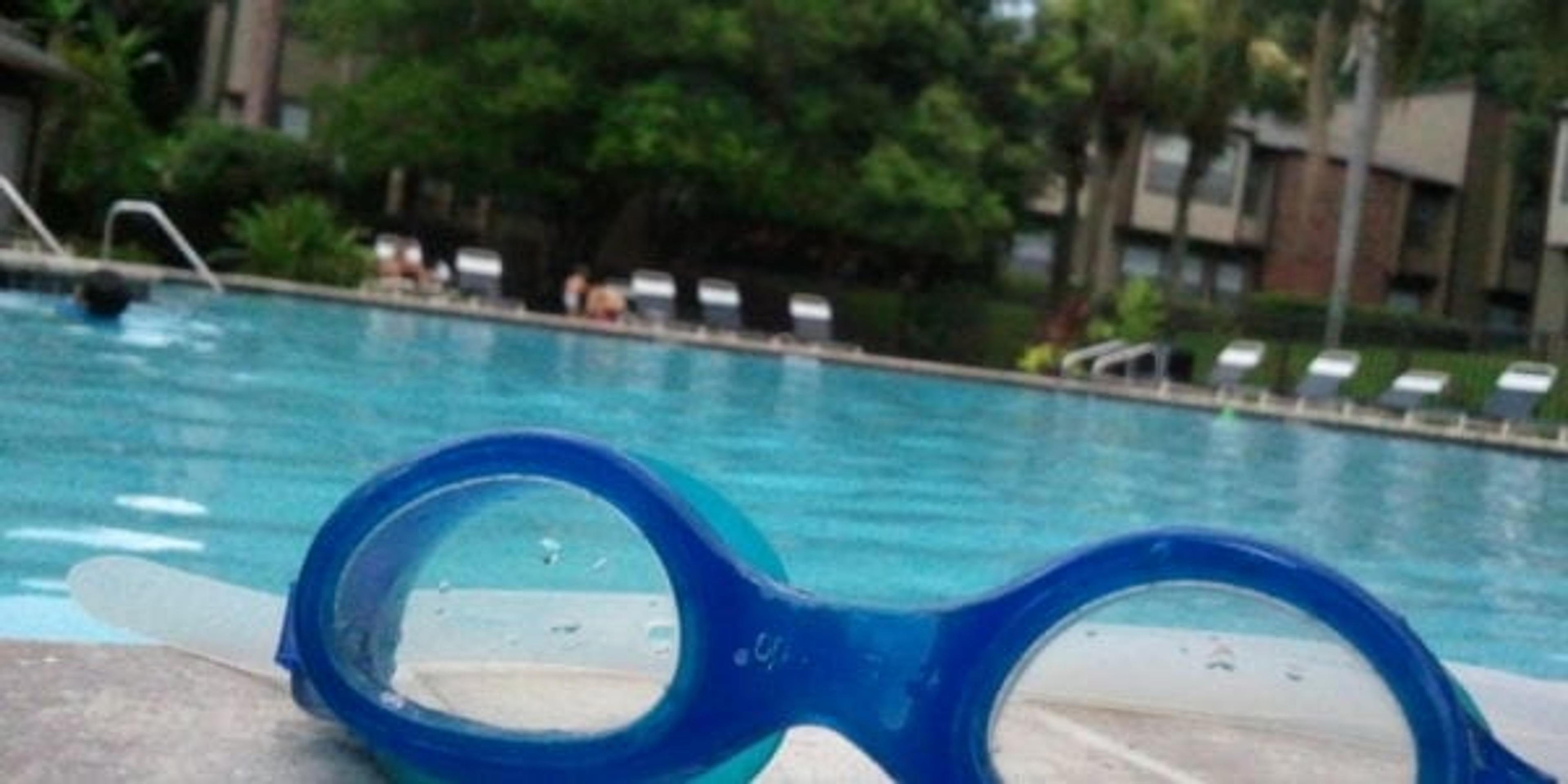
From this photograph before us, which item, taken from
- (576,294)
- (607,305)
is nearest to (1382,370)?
(607,305)

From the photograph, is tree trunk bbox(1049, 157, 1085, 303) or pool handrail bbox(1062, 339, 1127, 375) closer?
pool handrail bbox(1062, 339, 1127, 375)

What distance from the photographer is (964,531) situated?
984cm

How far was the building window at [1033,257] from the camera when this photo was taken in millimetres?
44625

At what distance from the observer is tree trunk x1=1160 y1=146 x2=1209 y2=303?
37656mm

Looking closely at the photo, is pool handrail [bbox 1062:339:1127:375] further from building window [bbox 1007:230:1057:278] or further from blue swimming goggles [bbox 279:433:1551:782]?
blue swimming goggles [bbox 279:433:1551:782]

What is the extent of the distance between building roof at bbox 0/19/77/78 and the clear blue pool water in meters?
5.10

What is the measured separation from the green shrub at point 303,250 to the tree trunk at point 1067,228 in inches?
522

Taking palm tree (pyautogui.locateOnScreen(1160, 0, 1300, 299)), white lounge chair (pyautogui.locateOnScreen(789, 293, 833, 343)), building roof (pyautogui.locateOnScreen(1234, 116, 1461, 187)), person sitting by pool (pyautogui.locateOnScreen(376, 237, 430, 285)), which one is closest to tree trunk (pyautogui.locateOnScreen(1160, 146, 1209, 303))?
palm tree (pyautogui.locateOnScreen(1160, 0, 1300, 299))

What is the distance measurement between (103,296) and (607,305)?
11106 mm

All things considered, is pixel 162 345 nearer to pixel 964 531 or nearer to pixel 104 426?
pixel 104 426

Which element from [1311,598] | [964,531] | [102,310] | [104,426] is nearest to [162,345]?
[102,310]

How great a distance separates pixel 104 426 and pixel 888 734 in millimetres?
7603

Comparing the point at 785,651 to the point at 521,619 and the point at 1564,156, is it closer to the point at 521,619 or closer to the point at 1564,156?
the point at 521,619

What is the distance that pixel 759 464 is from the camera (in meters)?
11.9
